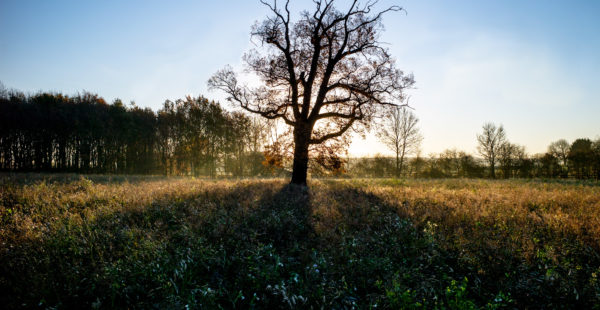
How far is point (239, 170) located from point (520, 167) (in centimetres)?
4496

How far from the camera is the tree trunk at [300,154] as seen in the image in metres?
13.4

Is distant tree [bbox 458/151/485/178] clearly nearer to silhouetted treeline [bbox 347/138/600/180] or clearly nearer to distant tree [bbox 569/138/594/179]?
silhouetted treeline [bbox 347/138/600/180]

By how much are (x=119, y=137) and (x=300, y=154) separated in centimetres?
3323

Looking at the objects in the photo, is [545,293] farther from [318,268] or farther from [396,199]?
[396,199]

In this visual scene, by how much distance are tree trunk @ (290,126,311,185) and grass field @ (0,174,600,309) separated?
250 inches

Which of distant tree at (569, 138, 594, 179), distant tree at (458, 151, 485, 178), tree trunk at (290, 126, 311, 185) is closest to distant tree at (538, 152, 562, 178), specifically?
distant tree at (569, 138, 594, 179)

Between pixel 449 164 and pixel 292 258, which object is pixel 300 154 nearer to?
pixel 292 258

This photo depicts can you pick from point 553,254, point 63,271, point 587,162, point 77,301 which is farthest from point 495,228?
point 587,162

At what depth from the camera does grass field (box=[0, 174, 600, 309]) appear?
3.61 m

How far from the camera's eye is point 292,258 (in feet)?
15.5

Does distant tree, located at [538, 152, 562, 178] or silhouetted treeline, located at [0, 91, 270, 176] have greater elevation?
silhouetted treeline, located at [0, 91, 270, 176]

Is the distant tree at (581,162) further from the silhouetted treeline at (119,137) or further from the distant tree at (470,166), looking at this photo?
the silhouetted treeline at (119,137)

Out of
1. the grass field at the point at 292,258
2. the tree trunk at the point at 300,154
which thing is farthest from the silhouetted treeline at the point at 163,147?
the grass field at the point at 292,258

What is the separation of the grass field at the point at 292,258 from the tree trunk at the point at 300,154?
20.8ft
